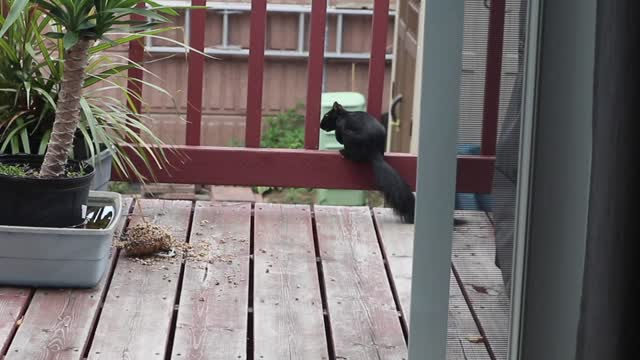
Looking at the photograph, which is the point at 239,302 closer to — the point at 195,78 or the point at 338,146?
the point at 195,78

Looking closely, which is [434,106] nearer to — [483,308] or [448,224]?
[448,224]

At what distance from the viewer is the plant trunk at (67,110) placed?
2348 millimetres

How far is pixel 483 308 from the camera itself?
1.41 meters

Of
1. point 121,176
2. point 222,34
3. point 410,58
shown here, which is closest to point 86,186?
point 121,176

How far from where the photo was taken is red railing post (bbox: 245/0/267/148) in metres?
3.18

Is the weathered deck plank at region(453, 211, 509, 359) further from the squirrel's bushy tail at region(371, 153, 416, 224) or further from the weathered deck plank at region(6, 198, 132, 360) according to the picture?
the squirrel's bushy tail at region(371, 153, 416, 224)

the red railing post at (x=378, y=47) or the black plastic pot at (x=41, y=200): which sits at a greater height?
the red railing post at (x=378, y=47)

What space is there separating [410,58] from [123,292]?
591 centimetres

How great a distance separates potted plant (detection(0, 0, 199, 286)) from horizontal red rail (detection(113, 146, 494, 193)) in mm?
398

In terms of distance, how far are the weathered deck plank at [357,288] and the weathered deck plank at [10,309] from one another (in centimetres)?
66

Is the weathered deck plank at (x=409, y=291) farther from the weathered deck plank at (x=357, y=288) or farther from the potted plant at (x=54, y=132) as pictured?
the potted plant at (x=54, y=132)

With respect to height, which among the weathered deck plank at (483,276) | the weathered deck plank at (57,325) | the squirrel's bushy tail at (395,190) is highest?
the weathered deck plank at (483,276)

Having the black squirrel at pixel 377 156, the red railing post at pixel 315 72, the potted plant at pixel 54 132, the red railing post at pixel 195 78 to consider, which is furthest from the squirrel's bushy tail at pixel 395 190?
the potted plant at pixel 54 132

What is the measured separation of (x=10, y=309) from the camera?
7.70ft
